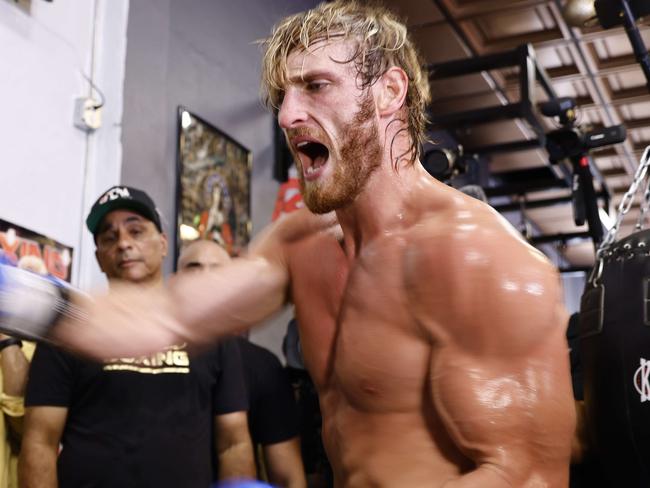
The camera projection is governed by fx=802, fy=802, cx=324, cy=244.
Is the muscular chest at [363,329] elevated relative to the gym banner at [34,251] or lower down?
lower down

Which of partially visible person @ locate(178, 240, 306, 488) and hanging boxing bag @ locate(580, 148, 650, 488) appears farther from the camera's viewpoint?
partially visible person @ locate(178, 240, 306, 488)

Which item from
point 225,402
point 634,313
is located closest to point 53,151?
Answer: point 225,402

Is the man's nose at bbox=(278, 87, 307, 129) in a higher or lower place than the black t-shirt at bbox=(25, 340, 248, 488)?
higher

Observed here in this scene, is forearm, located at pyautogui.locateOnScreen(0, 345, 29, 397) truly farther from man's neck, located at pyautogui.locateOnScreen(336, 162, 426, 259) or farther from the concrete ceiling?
the concrete ceiling

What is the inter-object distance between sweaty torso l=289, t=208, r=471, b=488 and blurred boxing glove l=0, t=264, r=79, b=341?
456mm

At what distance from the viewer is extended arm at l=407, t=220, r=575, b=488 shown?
3.76ft

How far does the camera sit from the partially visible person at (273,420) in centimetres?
289

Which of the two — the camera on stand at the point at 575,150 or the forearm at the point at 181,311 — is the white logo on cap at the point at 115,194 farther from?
the camera on stand at the point at 575,150

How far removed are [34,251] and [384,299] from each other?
2051mm

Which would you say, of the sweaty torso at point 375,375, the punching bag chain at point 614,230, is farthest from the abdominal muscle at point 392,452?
the punching bag chain at point 614,230

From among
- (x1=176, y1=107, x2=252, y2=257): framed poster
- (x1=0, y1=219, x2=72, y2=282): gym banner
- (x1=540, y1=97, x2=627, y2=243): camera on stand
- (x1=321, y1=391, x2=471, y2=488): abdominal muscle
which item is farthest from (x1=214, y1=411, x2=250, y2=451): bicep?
(x1=540, y1=97, x2=627, y2=243): camera on stand

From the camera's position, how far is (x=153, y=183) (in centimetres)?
364

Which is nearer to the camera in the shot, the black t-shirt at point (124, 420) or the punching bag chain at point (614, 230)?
the punching bag chain at point (614, 230)

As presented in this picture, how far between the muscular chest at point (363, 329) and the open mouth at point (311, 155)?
0.17 meters
